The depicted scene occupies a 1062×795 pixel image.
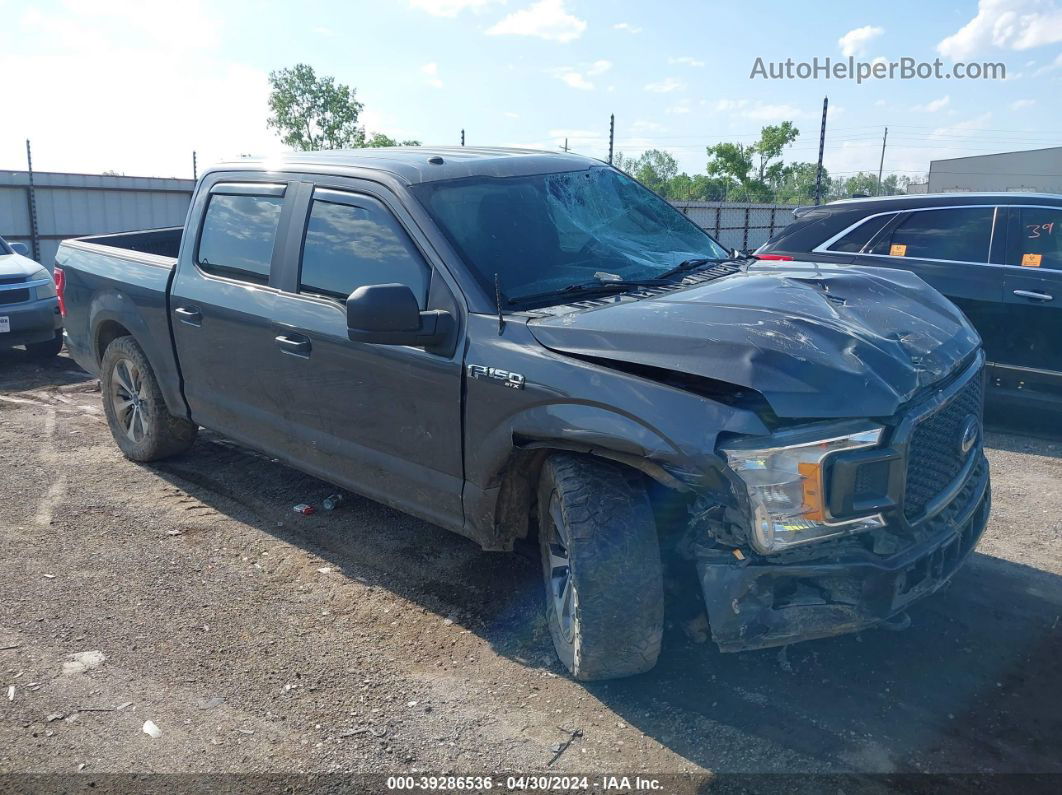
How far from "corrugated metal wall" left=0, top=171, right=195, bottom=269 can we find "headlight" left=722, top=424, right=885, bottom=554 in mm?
16101

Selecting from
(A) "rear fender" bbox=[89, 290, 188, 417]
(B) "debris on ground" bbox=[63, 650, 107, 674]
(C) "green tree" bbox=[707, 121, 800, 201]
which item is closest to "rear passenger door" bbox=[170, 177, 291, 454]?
(A) "rear fender" bbox=[89, 290, 188, 417]

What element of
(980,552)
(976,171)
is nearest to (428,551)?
(980,552)

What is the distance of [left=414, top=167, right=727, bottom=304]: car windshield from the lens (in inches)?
154

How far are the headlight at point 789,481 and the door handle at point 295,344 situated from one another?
227cm

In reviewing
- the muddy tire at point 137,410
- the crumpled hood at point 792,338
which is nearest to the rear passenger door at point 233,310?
the muddy tire at point 137,410

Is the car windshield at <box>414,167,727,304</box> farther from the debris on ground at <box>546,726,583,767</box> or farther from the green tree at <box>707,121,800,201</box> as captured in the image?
the green tree at <box>707,121,800,201</box>

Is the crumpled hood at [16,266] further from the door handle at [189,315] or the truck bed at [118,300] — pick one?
the door handle at [189,315]

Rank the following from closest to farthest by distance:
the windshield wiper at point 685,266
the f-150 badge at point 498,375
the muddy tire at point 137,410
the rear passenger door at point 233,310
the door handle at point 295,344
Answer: the f-150 badge at point 498,375, the windshield wiper at point 685,266, the door handle at point 295,344, the rear passenger door at point 233,310, the muddy tire at point 137,410

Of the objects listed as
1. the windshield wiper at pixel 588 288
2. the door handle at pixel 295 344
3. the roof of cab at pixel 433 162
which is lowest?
the door handle at pixel 295 344

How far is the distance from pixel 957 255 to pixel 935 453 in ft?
13.9

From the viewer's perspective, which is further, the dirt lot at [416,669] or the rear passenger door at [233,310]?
the rear passenger door at [233,310]

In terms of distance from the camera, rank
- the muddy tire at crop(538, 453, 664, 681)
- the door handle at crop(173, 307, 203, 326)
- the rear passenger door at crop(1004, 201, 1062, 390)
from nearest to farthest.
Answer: the muddy tire at crop(538, 453, 664, 681)
the door handle at crop(173, 307, 203, 326)
the rear passenger door at crop(1004, 201, 1062, 390)

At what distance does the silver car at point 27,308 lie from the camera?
970 centimetres

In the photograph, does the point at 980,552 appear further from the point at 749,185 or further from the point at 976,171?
the point at 976,171
